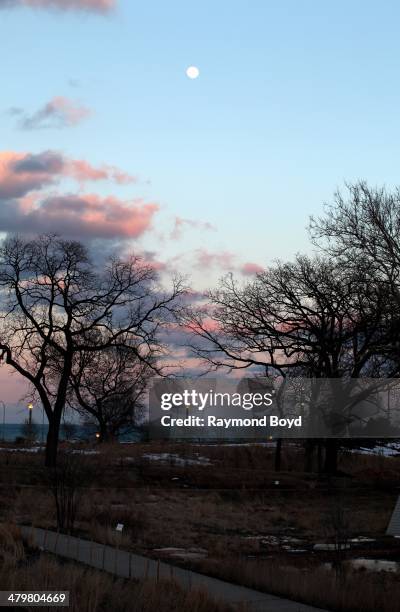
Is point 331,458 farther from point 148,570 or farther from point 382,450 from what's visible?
point 148,570

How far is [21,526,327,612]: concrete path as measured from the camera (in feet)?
39.8

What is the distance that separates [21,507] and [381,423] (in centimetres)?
2598

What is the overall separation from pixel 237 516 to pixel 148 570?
14871mm

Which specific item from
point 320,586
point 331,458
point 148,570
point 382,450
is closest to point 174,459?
point 331,458

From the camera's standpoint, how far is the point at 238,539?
22938 millimetres

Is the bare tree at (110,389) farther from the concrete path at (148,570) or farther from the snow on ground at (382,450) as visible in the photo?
the concrete path at (148,570)

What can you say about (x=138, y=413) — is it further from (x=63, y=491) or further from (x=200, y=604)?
(x=200, y=604)

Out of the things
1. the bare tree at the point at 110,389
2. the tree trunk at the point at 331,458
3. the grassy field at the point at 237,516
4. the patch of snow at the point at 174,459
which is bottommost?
the grassy field at the point at 237,516

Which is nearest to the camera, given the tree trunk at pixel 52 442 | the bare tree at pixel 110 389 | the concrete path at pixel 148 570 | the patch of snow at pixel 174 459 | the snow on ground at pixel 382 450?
the concrete path at pixel 148 570

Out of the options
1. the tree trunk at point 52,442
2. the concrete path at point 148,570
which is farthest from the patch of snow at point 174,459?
the concrete path at point 148,570

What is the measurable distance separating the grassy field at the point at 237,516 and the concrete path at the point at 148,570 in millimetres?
450

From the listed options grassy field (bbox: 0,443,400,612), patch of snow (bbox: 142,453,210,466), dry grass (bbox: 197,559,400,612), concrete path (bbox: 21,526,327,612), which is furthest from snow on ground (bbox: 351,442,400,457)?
dry grass (bbox: 197,559,400,612)

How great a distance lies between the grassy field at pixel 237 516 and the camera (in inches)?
561

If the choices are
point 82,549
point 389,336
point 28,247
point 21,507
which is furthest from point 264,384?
point 82,549
